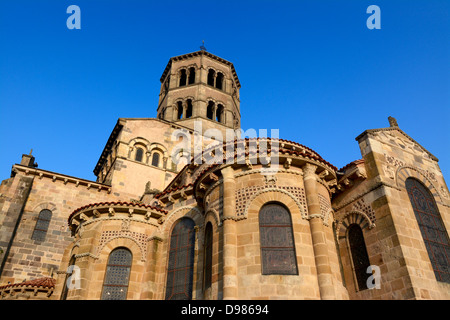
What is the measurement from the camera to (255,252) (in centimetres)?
1123

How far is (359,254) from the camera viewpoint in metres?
13.7

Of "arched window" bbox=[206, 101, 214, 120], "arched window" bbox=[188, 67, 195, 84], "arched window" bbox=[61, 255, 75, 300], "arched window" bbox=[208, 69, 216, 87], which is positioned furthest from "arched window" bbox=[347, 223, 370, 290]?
"arched window" bbox=[188, 67, 195, 84]

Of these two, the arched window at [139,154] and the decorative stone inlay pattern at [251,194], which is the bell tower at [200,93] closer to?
the arched window at [139,154]

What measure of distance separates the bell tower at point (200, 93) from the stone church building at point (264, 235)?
13.3m

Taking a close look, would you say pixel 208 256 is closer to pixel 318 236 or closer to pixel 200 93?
pixel 318 236

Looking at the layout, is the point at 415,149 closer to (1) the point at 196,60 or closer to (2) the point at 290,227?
(2) the point at 290,227

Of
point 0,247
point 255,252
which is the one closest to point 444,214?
point 255,252

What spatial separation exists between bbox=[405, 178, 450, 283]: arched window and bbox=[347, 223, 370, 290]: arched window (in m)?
2.24

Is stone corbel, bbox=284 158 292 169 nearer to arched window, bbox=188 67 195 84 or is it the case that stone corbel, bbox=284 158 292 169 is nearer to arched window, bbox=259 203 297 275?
arched window, bbox=259 203 297 275

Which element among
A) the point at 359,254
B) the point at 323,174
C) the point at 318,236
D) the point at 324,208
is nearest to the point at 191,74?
the point at 323,174

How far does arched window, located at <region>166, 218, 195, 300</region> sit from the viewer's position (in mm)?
13820

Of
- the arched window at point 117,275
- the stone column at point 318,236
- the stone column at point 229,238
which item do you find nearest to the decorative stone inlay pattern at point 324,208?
the stone column at point 318,236

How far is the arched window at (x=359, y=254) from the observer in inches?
518

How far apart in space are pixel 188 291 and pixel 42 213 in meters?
12.8
